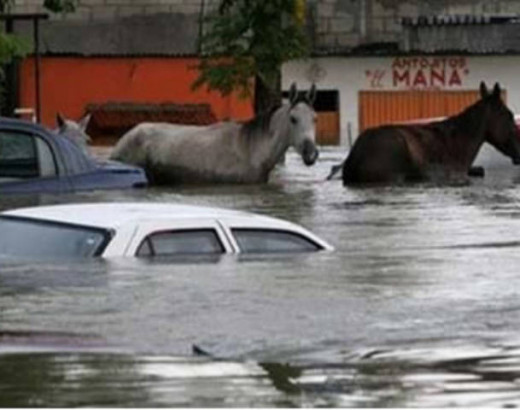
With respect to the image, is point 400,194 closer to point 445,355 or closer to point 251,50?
point 251,50

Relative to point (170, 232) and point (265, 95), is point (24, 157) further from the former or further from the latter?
point (265, 95)

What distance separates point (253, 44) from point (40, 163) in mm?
16512

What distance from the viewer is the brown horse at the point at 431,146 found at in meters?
31.6

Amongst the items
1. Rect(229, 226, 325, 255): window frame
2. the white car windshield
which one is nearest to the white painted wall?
Rect(229, 226, 325, 255): window frame

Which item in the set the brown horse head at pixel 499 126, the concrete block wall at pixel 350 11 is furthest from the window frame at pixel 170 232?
the concrete block wall at pixel 350 11

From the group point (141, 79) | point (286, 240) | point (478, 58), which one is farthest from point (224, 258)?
point (478, 58)

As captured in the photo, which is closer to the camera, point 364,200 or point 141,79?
point 364,200

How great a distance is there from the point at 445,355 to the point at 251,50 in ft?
88.9

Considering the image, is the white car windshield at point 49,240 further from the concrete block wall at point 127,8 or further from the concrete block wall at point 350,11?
the concrete block wall at point 127,8

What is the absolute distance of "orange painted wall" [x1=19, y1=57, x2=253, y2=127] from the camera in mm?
52844

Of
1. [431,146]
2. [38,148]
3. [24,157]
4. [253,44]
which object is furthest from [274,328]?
[253,44]

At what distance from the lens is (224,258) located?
52.3 ft

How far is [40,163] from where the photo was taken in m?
21.7

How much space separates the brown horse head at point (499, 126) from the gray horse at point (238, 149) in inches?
151
